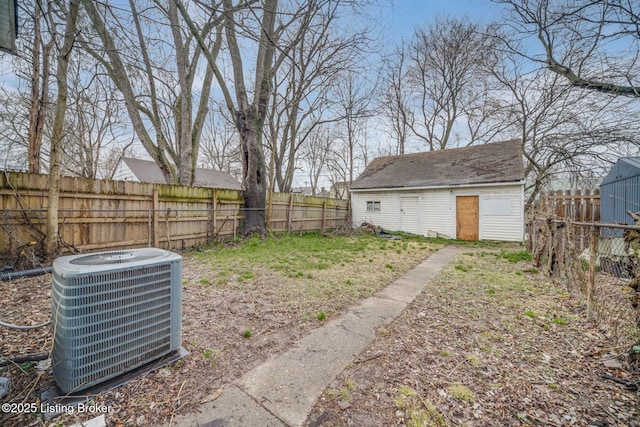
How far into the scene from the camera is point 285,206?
10836 millimetres

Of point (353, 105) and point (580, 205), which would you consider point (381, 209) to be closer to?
point (353, 105)

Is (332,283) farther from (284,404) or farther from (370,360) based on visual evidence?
(284,404)

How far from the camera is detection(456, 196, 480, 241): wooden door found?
1098cm

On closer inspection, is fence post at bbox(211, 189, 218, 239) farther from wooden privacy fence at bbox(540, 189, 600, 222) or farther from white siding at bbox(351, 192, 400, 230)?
wooden privacy fence at bbox(540, 189, 600, 222)

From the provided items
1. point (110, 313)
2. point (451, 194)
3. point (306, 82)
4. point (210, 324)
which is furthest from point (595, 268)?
point (306, 82)

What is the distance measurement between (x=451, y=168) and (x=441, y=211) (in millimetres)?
2338

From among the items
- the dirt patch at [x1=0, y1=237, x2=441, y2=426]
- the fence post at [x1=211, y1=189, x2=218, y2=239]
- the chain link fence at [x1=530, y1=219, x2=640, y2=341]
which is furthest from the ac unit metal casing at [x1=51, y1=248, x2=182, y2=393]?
the fence post at [x1=211, y1=189, x2=218, y2=239]

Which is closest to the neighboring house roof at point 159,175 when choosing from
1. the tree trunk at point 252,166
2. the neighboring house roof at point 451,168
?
the tree trunk at point 252,166

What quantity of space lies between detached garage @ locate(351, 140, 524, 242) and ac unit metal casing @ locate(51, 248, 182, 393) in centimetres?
1163

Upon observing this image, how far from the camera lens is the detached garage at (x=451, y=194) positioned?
34.0ft

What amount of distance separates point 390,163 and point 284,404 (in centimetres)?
1505

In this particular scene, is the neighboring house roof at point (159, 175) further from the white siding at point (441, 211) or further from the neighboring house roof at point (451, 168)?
the white siding at point (441, 211)

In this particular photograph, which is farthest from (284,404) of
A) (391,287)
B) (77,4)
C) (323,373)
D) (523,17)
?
(523,17)

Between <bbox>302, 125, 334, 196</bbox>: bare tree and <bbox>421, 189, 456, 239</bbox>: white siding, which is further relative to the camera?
<bbox>302, 125, 334, 196</bbox>: bare tree
